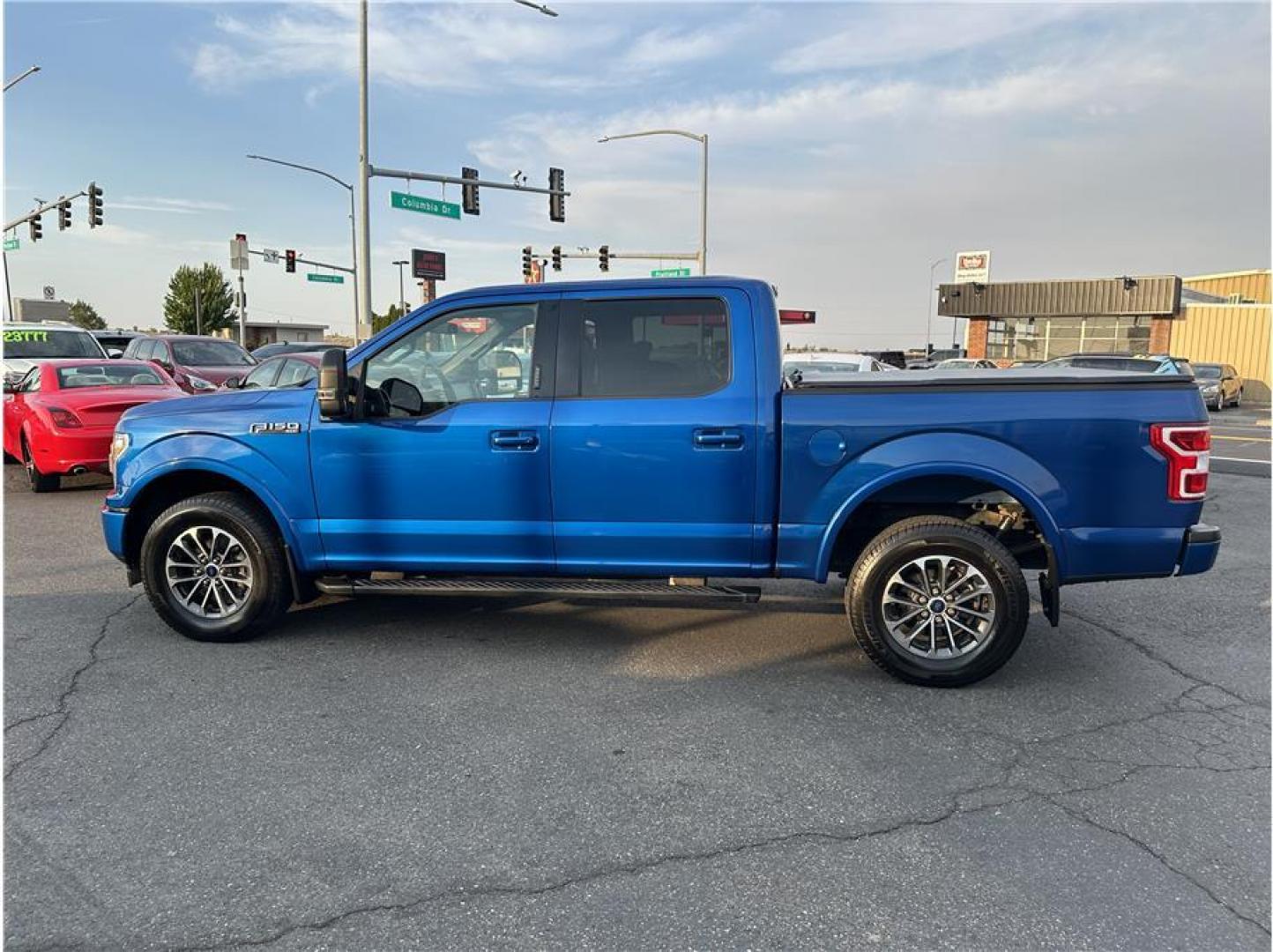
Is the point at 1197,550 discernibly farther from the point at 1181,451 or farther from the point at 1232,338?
the point at 1232,338

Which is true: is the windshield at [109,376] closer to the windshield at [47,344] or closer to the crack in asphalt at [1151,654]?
the windshield at [47,344]

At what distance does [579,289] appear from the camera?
4.70 m

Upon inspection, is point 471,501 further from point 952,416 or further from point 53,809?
point 952,416

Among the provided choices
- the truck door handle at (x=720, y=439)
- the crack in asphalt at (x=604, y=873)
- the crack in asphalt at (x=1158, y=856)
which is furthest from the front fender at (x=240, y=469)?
the crack in asphalt at (x=1158, y=856)

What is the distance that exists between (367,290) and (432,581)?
17.1m

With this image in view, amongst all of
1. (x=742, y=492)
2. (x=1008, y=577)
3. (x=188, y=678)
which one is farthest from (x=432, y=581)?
(x=1008, y=577)

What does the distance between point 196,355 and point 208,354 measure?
0.76ft

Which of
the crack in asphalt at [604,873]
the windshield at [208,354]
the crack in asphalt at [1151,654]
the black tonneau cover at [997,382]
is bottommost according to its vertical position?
the crack in asphalt at [604,873]

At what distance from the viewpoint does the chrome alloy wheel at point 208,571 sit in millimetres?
4895

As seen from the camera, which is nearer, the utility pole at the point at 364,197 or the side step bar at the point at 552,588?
the side step bar at the point at 552,588

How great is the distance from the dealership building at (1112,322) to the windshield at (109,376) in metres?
35.8

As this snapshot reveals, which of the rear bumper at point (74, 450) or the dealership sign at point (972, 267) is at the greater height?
the dealership sign at point (972, 267)

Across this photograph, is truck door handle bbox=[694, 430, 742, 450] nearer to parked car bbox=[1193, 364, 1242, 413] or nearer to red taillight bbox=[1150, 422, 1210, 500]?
red taillight bbox=[1150, 422, 1210, 500]

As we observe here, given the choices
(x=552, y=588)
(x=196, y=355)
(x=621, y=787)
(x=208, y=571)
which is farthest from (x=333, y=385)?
(x=196, y=355)
